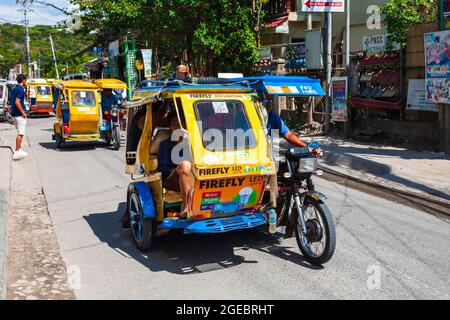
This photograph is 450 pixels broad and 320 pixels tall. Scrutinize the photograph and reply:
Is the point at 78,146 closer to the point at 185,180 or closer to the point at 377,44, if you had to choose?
the point at 377,44

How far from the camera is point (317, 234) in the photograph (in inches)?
205

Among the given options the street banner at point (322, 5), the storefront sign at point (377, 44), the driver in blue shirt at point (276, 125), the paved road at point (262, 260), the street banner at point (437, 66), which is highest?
the street banner at point (322, 5)

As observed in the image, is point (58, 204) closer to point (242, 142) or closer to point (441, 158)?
point (242, 142)

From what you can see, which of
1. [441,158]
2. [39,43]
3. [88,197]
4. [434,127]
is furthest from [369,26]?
[39,43]

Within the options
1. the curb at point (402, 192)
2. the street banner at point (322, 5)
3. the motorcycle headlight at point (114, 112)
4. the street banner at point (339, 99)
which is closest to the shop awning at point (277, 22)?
the street banner at point (322, 5)

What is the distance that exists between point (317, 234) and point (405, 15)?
31.7ft

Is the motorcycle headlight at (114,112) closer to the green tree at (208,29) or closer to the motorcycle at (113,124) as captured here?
the motorcycle at (113,124)

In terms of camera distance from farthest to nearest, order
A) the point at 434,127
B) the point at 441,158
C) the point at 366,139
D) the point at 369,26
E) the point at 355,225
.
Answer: the point at 369,26 < the point at 366,139 < the point at 434,127 < the point at 441,158 < the point at 355,225

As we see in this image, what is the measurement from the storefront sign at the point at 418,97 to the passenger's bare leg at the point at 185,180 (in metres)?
8.42

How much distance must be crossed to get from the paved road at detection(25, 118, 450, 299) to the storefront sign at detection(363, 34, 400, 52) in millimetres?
6955

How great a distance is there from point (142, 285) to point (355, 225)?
3.11 meters

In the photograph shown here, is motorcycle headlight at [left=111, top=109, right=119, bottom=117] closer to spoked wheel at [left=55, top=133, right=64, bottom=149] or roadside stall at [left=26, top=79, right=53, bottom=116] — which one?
spoked wheel at [left=55, top=133, right=64, bottom=149]

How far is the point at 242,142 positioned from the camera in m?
5.54

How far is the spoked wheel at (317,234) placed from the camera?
502cm
